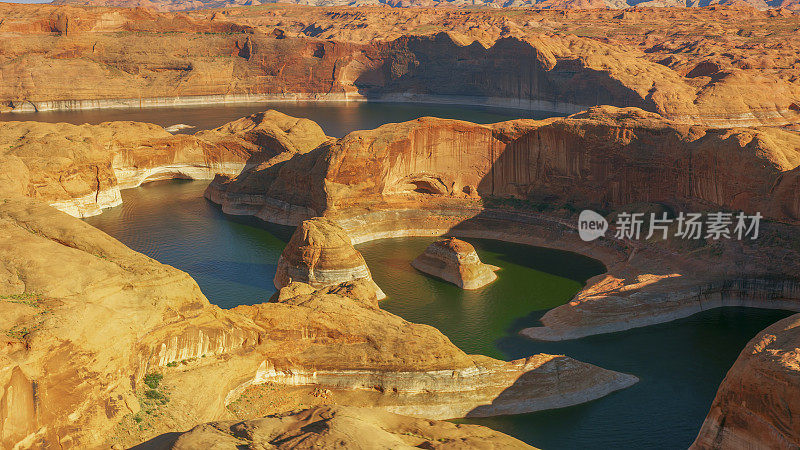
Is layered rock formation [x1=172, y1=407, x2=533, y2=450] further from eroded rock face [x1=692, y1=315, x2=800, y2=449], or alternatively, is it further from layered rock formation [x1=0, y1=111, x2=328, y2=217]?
layered rock formation [x1=0, y1=111, x2=328, y2=217]

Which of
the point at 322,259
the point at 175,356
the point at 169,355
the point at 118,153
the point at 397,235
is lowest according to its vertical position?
the point at 397,235

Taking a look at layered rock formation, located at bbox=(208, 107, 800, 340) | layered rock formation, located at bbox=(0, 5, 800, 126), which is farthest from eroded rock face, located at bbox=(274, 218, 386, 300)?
layered rock formation, located at bbox=(0, 5, 800, 126)

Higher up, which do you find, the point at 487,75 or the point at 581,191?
the point at 487,75

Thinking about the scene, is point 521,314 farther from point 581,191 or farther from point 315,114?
point 315,114

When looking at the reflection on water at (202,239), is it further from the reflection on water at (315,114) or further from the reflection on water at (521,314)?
the reflection on water at (315,114)

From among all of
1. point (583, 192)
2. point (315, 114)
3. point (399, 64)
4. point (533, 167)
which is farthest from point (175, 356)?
point (399, 64)

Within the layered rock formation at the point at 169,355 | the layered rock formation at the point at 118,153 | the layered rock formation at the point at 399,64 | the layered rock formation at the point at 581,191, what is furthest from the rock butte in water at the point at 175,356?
the layered rock formation at the point at 399,64

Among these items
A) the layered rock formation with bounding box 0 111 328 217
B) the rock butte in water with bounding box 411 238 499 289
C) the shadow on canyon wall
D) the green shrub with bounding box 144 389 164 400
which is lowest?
the rock butte in water with bounding box 411 238 499 289
